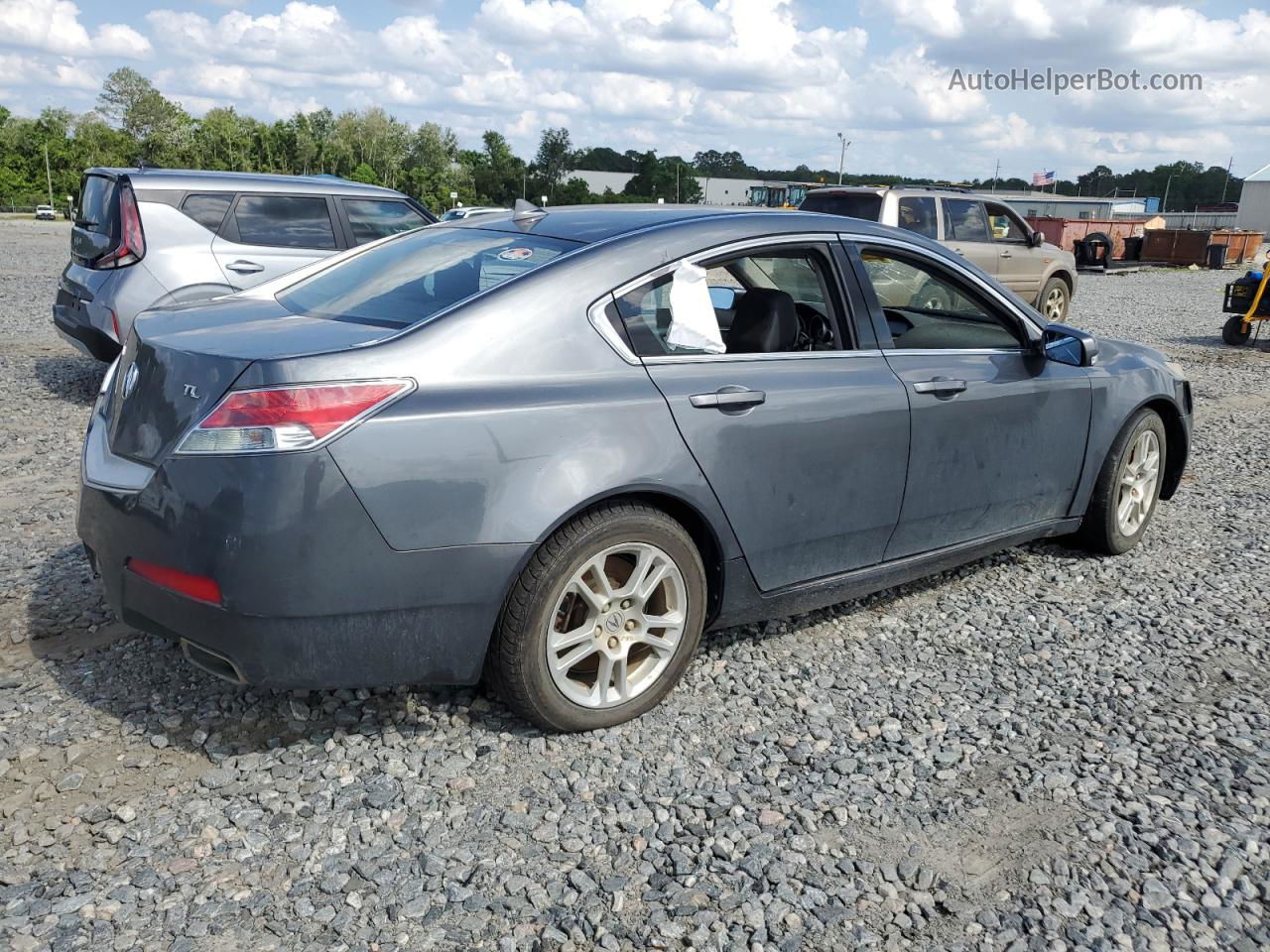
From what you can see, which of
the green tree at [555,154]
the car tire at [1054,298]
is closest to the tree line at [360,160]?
the green tree at [555,154]

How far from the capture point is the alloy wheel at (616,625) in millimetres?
3307

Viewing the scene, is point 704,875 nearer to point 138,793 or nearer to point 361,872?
point 361,872

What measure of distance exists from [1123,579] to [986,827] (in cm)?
250

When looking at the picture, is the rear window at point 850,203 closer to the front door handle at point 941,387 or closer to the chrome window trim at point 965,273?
the chrome window trim at point 965,273

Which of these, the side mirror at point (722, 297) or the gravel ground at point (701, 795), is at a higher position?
the side mirror at point (722, 297)

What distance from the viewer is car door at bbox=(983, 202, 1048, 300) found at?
14.4 meters

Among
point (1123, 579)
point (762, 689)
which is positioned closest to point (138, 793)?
point (762, 689)

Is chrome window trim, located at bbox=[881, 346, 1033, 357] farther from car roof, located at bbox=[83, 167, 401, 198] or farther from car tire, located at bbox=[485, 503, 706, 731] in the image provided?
car roof, located at bbox=[83, 167, 401, 198]

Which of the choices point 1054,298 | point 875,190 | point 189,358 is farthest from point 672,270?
point 1054,298

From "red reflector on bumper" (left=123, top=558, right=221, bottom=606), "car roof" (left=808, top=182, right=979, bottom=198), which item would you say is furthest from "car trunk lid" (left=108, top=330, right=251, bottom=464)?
"car roof" (left=808, top=182, right=979, bottom=198)

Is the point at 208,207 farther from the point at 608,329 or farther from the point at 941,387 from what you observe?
the point at 941,387

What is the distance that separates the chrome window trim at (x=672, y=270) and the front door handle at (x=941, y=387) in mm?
219

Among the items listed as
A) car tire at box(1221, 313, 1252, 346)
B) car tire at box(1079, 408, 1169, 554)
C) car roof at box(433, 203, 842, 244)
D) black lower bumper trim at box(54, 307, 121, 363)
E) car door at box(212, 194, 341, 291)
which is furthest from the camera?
car tire at box(1221, 313, 1252, 346)

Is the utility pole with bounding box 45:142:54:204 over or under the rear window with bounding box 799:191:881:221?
over
